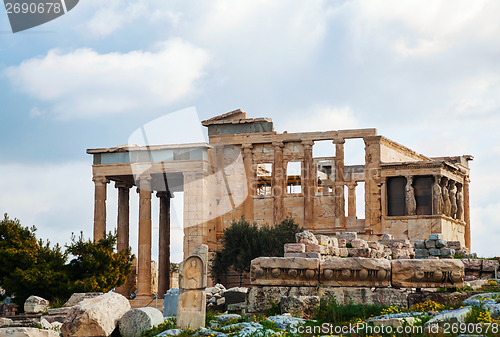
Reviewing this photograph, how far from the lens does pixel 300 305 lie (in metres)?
14.2

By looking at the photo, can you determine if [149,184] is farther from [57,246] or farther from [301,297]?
[301,297]

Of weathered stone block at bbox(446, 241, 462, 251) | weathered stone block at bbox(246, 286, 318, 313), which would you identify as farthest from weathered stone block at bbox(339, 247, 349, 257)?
weathered stone block at bbox(246, 286, 318, 313)

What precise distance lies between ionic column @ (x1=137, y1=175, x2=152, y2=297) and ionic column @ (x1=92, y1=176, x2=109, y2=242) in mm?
1466

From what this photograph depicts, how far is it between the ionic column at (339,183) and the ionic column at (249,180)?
342 cm

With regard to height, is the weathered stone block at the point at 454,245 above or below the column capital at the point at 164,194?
below

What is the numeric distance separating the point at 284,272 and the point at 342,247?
299 inches

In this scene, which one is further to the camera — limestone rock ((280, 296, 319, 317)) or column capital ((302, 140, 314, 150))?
column capital ((302, 140, 314, 150))

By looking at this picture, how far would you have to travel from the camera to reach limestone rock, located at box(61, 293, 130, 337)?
47.2ft

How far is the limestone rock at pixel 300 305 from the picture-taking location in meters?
14.2

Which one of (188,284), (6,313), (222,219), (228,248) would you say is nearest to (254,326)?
(188,284)

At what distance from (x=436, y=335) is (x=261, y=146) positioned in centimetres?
2537

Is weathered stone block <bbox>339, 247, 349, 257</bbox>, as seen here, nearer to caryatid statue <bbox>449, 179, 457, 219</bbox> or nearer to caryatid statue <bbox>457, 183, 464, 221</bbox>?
caryatid statue <bbox>449, 179, 457, 219</bbox>

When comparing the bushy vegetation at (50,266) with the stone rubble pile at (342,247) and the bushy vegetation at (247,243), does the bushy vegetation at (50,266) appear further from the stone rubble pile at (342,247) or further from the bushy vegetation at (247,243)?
the stone rubble pile at (342,247)

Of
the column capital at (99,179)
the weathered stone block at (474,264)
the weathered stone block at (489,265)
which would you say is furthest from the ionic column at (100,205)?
the weathered stone block at (489,265)
